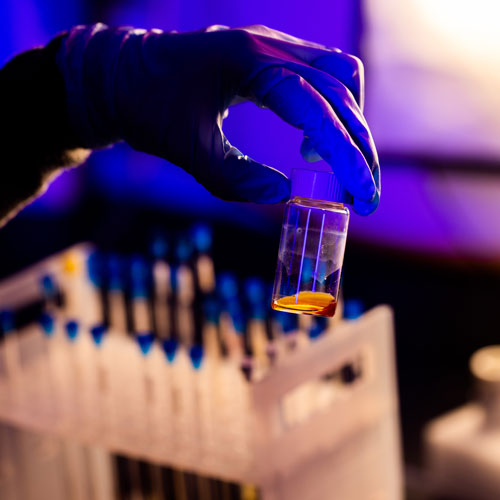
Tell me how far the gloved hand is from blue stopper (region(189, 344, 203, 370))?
52 centimetres

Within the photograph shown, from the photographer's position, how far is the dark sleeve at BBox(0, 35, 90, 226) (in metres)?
1.12

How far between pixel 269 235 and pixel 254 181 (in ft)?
5.84

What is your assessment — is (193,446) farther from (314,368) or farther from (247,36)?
(247,36)

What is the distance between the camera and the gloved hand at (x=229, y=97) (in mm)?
909

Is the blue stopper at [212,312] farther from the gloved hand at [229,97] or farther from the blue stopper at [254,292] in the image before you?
the gloved hand at [229,97]

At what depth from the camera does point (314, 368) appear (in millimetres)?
1413

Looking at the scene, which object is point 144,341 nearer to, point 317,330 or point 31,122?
point 317,330

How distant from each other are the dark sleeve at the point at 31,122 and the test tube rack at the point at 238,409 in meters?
0.50

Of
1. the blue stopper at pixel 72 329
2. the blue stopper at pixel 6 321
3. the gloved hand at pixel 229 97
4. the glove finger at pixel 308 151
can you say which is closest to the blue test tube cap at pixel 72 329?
the blue stopper at pixel 72 329

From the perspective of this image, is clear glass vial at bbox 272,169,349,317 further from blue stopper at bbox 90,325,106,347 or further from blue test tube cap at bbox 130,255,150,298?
blue test tube cap at bbox 130,255,150,298

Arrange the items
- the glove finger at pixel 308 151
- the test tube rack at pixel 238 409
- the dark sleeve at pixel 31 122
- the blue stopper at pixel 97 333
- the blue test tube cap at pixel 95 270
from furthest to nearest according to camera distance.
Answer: the blue test tube cap at pixel 95 270, the blue stopper at pixel 97 333, the test tube rack at pixel 238 409, the dark sleeve at pixel 31 122, the glove finger at pixel 308 151

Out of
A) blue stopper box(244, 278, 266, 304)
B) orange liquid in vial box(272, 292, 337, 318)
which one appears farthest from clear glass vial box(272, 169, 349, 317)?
blue stopper box(244, 278, 266, 304)

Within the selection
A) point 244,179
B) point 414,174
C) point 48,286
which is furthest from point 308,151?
point 414,174

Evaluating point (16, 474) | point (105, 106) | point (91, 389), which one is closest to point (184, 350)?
point (91, 389)
